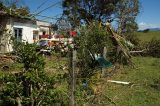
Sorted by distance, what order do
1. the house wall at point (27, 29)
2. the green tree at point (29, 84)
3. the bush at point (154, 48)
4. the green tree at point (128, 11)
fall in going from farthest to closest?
Answer: the green tree at point (128, 11)
the bush at point (154, 48)
the house wall at point (27, 29)
the green tree at point (29, 84)

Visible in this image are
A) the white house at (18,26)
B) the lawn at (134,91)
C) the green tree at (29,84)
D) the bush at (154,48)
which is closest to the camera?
the green tree at (29,84)

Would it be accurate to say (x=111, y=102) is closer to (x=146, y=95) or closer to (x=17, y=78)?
(x=146, y=95)

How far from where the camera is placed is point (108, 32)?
558 inches

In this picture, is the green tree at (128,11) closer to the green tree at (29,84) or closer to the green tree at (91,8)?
the green tree at (91,8)

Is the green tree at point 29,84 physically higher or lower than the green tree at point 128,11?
lower

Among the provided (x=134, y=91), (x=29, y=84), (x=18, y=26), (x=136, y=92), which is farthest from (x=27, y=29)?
(x=29, y=84)

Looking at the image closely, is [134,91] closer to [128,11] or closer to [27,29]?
[27,29]

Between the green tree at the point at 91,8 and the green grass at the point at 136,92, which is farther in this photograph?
the green tree at the point at 91,8

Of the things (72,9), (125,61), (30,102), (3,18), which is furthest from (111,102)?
(72,9)

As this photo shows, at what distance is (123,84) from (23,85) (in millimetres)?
5364

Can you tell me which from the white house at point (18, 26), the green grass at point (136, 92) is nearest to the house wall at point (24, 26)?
the white house at point (18, 26)

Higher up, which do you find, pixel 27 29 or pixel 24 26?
pixel 24 26

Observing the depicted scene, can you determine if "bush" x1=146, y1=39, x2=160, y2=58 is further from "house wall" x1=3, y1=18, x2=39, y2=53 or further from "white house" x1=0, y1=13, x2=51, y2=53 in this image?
"house wall" x1=3, y1=18, x2=39, y2=53

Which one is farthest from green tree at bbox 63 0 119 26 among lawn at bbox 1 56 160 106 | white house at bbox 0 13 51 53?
lawn at bbox 1 56 160 106
